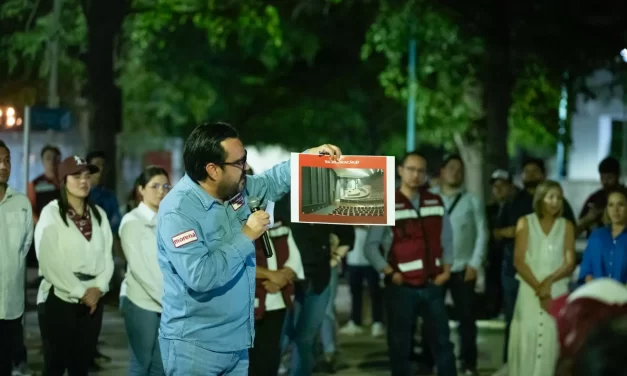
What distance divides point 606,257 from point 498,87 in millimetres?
9225

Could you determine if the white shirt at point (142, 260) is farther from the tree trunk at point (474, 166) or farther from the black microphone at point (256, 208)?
the tree trunk at point (474, 166)

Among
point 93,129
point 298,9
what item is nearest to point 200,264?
point 93,129

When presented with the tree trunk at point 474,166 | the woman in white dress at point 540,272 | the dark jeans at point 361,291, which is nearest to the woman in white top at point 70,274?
the woman in white dress at point 540,272

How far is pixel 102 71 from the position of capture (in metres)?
18.4

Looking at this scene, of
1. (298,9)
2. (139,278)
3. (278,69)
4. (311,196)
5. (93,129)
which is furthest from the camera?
(278,69)

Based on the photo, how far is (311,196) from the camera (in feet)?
19.7

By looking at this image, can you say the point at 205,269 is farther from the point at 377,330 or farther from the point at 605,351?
the point at 377,330

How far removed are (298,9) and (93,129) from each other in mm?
4920

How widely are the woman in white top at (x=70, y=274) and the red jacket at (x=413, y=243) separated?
2395 mm

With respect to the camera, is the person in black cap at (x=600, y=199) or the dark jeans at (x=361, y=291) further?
the dark jeans at (x=361, y=291)

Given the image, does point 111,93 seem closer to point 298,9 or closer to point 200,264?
point 298,9

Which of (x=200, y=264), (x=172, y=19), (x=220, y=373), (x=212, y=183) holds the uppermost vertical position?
(x=172, y=19)

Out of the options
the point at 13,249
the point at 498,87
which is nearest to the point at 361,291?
the point at 498,87

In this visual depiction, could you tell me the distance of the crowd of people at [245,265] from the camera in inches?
215
